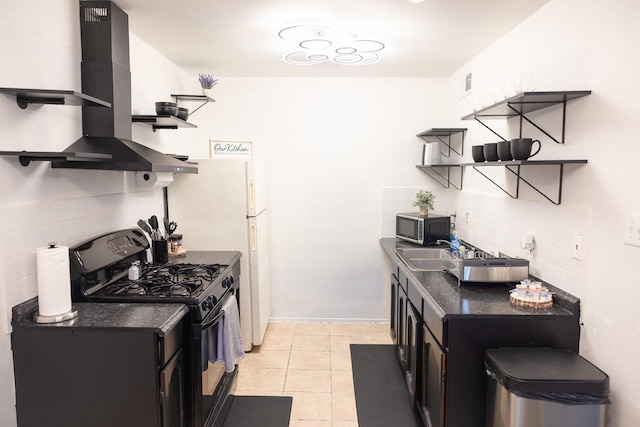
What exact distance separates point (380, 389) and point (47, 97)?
8.94ft

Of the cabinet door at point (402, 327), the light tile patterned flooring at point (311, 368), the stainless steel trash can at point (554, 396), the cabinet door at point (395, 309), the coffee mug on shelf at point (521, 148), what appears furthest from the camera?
the cabinet door at point (395, 309)

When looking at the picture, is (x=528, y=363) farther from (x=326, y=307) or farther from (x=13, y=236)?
(x=326, y=307)

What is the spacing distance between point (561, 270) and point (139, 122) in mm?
2753

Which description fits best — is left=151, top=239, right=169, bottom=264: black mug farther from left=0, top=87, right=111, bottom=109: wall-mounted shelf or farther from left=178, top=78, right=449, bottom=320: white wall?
left=178, top=78, right=449, bottom=320: white wall

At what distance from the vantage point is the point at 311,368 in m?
3.21

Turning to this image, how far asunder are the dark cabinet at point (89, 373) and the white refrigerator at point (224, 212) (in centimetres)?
167

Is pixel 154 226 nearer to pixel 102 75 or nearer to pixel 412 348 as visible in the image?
pixel 102 75

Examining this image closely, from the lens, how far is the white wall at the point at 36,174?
1.66 meters

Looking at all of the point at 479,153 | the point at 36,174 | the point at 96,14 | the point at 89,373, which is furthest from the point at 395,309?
the point at 96,14

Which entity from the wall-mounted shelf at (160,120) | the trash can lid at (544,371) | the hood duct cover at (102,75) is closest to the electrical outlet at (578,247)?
the trash can lid at (544,371)

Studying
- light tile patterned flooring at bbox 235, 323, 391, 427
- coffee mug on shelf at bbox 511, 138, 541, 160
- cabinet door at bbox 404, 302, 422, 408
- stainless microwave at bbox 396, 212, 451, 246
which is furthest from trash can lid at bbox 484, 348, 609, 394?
stainless microwave at bbox 396, 212, 451, 246

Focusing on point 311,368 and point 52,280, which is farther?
point 311,368

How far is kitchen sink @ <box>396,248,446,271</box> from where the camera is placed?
2969mm

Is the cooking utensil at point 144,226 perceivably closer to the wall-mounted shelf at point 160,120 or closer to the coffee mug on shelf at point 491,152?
the wall-mounted shelf at point 160,120
